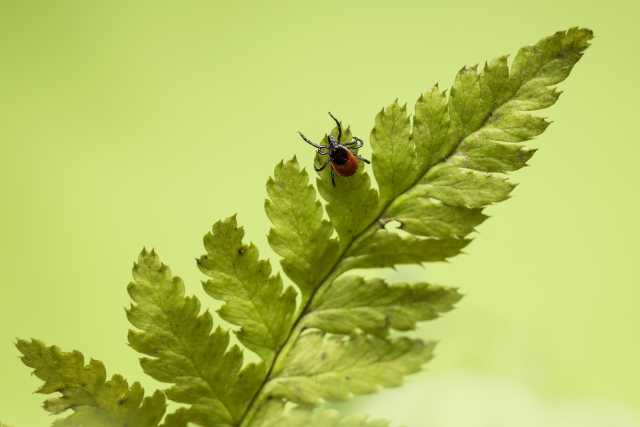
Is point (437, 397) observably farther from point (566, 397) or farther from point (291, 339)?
point (291, 339)

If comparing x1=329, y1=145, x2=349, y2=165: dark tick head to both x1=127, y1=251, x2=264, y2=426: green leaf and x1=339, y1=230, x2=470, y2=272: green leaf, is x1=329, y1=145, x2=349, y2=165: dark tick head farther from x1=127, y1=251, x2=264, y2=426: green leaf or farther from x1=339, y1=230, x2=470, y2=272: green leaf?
x1=127, y1=251, x2=264, y2=426: green leaf

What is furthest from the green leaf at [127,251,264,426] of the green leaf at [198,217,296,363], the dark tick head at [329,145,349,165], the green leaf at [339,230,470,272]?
the dark tick head at [329,145,349,165]

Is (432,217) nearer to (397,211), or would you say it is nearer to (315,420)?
(397,211)

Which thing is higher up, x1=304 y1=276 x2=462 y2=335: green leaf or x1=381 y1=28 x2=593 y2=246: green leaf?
x1=381 y1=28 x2=593 y2=246: green leaf

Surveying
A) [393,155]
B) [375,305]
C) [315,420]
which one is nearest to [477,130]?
[393,155]

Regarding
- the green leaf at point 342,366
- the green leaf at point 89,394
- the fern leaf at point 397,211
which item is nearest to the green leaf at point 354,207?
the fern leaf at point 397,211

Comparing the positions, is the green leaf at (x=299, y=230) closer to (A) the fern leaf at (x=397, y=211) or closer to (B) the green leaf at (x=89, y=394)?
(A) the fern leaf at (x=397, y=211)
